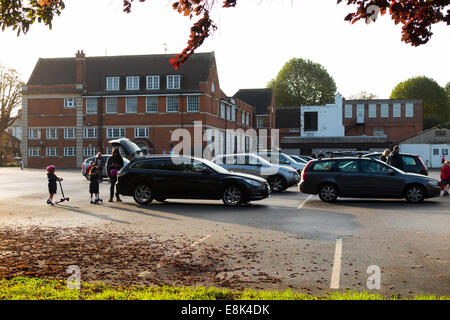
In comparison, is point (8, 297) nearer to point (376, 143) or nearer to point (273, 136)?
point (376, 143)

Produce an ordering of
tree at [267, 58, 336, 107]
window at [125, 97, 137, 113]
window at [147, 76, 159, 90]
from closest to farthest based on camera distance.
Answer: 1. window at [125, 97, 137, 113]
2. window at [147, 76, 159, 90]
3. tree at [267, 58, 336, 107]

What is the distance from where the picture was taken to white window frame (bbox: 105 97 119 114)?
56156 mm

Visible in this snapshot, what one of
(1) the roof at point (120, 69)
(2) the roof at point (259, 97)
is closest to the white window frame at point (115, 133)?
(1) the roof at point (120, 69)

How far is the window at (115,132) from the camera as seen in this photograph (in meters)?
55.7

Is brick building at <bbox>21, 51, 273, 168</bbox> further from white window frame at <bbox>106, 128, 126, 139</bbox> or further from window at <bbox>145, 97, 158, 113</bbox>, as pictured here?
white window frame at <bbox>106, 128, 126, 139</bbox>

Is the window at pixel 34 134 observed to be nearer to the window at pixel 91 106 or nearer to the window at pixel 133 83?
the window at pixel 91 106

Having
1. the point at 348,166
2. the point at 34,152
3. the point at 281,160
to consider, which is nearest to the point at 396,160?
the point at 348,166

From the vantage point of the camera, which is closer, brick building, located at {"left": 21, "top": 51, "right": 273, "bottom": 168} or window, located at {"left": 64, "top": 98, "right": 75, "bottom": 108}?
brick building, located at {"left": 21, "top": 51, "right": 273, "bottom": 168}

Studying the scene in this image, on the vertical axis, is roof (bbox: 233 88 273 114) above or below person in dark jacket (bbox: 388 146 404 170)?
above

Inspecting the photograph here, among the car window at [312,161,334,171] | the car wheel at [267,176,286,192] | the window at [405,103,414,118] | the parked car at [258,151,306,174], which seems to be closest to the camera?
the car window at [312,161,334,171]

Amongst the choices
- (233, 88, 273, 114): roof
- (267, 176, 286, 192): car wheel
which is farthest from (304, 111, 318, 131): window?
(267, 176, 286, 192): car wheel

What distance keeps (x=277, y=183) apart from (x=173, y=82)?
37130 millimetres

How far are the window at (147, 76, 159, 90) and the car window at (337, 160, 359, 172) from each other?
4201 cm
